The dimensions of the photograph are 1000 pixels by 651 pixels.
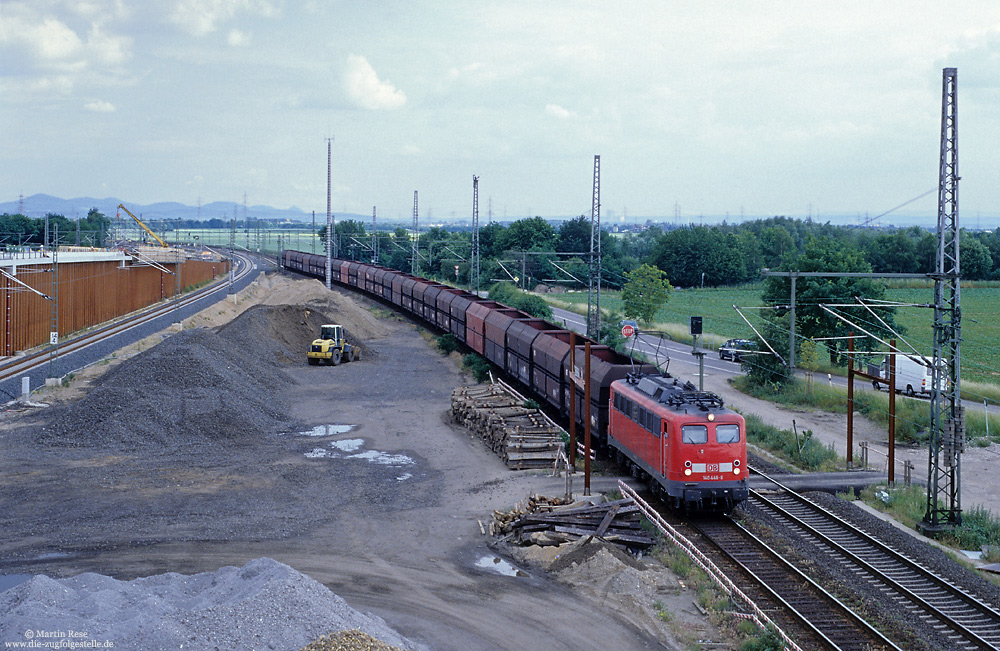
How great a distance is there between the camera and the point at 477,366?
44.6m

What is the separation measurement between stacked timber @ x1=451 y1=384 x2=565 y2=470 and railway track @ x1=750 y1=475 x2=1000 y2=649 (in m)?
6.95

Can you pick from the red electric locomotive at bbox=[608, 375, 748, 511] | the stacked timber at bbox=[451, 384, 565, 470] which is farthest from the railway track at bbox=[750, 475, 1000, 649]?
the stacked timber at bbox=[451, 384, 565, 470]

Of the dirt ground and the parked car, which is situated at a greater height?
the parked car

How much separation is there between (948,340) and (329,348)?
115ft

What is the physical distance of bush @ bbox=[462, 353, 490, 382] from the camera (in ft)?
144

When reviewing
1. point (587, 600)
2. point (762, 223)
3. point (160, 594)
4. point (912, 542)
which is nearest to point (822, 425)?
point (912, 542)

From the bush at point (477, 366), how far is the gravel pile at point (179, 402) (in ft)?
31.7

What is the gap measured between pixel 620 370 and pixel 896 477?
987 cm

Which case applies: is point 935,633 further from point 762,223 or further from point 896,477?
point 762,223

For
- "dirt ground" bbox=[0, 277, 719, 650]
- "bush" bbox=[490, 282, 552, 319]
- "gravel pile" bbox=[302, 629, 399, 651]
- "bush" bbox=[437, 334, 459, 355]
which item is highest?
"bush" bbox=[490, 282, 552, 319]

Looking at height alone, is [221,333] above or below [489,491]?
above

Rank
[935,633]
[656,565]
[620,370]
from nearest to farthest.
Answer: [935,633] → [656,565] → [620,370]

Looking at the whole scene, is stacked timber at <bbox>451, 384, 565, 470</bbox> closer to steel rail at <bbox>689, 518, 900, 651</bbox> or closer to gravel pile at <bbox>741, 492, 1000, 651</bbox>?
gravel pile at <bbox>741, 492, 1000, 651</bbox>

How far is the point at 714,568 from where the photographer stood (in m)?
18.0
